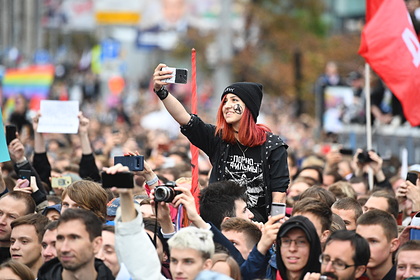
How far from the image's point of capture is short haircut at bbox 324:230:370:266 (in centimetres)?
688

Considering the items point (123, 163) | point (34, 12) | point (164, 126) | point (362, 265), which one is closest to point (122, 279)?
point (123, 163)

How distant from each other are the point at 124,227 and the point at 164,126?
68.6 feet

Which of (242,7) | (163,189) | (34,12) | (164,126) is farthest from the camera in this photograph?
(34,12)

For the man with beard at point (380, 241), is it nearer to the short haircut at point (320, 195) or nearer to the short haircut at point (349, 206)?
the short haircut at point (349, 206)

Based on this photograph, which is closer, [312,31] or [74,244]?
[74,244]

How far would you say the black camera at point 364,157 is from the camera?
11.8m

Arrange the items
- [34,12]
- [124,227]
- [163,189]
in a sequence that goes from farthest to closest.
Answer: [34,12] → [163,189] → [124,227]

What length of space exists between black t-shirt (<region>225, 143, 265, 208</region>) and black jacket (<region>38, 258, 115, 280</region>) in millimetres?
2104

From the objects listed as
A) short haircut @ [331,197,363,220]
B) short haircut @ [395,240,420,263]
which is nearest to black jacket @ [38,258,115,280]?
short haircut @ [395,240,420,263]

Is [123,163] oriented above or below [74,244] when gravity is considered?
above

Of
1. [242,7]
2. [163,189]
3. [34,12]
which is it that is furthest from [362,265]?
[34,12]

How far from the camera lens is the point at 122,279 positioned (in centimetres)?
688

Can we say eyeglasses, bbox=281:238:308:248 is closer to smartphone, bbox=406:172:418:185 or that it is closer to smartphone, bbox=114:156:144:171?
smartphone, bbox=114:156:144:171

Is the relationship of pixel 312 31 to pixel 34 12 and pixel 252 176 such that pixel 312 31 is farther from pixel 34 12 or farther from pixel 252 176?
pixel 252 176
